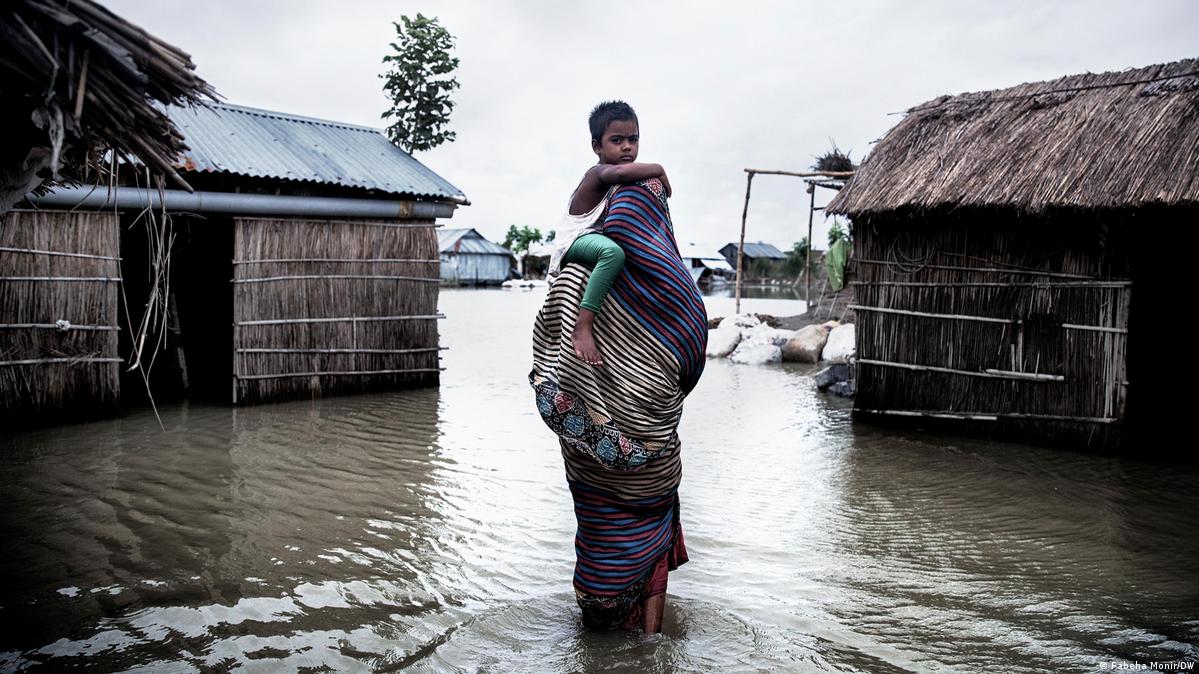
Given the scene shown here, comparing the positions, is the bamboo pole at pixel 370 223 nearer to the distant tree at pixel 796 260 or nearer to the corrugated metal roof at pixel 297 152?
the corrugated metal roof at pixel 297 152

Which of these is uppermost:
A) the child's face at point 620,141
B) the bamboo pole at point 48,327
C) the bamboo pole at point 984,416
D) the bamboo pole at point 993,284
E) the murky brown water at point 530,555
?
the child's face at point 620,141

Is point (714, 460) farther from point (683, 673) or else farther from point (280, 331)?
point (280, 331)

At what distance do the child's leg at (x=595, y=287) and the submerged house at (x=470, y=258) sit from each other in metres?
46.1

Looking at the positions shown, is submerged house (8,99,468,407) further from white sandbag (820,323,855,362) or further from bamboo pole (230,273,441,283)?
white sandbag (820,323,855,362)

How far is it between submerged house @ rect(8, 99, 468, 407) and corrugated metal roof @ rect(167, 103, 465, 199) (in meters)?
0.03

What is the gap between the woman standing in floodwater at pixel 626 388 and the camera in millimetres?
3219

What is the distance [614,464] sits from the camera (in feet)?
10.4

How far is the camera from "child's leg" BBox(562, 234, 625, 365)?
3.16 m

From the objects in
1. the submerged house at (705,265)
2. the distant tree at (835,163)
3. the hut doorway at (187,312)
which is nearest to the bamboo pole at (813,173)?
the distant tree at (835,163)

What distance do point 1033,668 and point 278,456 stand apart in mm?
5494

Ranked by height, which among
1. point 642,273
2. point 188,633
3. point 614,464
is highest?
point 642,273

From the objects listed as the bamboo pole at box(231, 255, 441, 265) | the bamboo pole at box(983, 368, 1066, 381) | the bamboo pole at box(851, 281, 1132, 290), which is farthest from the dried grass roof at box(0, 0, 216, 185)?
the bamboo pole at box(983, 368, 1066, 381)

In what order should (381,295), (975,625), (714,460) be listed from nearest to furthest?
(975,625)
(714,460)
(381,295)

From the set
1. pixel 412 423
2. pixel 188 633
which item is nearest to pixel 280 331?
pixel 412 423
